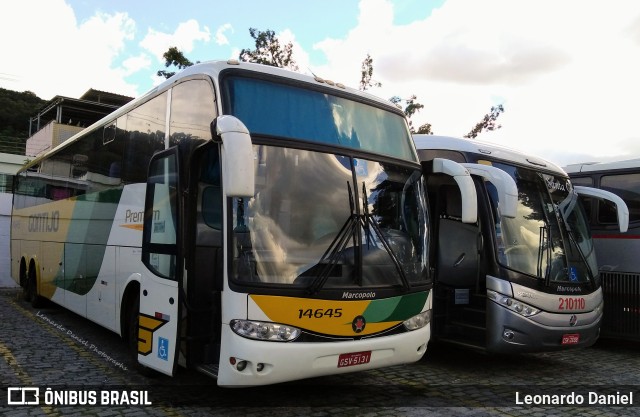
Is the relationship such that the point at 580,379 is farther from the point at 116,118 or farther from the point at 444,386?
the point at 116,118

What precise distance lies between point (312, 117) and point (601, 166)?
23.1ft

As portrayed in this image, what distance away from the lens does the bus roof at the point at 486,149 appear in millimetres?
7996

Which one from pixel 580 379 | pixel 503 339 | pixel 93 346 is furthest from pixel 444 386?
pixel 93 346

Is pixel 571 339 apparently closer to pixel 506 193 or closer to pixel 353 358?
pixel 506 193

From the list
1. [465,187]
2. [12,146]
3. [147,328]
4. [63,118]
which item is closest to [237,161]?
[147,328]

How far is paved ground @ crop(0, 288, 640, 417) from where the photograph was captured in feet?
18.1

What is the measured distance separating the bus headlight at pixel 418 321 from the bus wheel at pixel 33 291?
9275 mm

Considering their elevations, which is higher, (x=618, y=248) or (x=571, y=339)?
(x=618, y=248)

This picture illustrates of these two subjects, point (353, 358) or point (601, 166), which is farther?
point (601, 166)

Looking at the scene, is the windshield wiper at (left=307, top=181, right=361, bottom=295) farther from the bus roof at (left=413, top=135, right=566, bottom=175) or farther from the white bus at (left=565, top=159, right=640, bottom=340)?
the white bus at (left=565, top=159, right=640, bottom=340)

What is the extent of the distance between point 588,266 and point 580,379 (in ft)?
5.03

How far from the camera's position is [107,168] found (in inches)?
324

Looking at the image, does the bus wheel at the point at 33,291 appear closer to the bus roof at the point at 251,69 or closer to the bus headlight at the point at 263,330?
the bus roof at the point at 251,69

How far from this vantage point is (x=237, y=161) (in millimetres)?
4359
